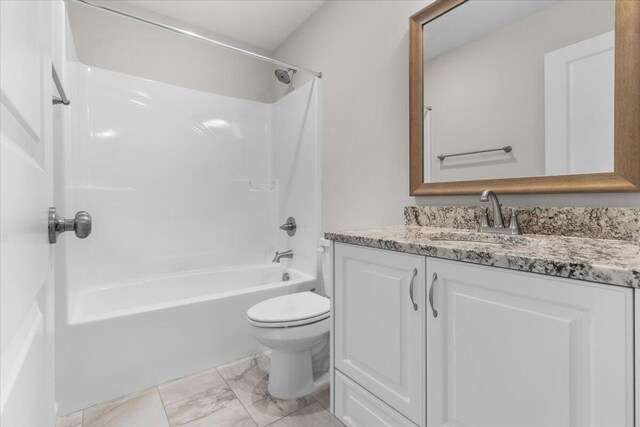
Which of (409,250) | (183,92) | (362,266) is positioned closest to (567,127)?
(409,250)

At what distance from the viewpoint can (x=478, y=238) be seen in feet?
4.11

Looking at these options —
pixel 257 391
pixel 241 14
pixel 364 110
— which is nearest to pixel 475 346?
pixel 257 391

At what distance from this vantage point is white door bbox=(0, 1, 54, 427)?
14.0 inches

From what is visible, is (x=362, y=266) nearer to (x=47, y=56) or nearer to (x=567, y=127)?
(x=567, y=127)

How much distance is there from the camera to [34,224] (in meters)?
0.50

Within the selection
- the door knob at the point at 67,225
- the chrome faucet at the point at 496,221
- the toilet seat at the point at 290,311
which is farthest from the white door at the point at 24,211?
the chrome faucet at the point at 496,221

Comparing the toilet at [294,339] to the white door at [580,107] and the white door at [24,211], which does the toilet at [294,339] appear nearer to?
the white door at [24,211]

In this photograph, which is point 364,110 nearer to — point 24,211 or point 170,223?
point 170,223

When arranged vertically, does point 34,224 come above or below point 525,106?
below

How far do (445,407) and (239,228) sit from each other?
219cm

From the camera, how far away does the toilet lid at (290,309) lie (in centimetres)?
153

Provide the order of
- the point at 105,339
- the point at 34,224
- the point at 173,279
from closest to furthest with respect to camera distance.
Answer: the point at 34,224 → the point at 105,339 → the point at 173,279

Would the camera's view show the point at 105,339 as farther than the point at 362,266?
Yes

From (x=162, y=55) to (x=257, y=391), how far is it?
252 cm
